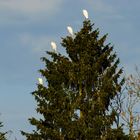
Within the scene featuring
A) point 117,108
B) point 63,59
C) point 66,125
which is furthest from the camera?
point 117,108

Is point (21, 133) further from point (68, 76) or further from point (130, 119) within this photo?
point (130, 119)

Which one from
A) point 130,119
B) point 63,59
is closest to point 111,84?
point 63,59

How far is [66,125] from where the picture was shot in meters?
31.4

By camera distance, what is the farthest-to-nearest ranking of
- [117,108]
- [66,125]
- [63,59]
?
[117,108]
[63,59]
[66,125]

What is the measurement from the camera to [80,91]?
32562 millimetres

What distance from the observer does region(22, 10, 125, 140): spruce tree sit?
31.3 metres

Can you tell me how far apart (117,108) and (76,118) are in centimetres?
496

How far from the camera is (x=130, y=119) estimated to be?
37125mm

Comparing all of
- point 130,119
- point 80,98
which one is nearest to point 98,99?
point 80,98

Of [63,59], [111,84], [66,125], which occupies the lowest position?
[66,125]

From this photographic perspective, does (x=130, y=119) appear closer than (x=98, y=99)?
No

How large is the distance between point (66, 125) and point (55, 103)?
1901 mm

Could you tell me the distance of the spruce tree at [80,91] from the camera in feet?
103

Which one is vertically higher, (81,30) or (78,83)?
(81,30)
